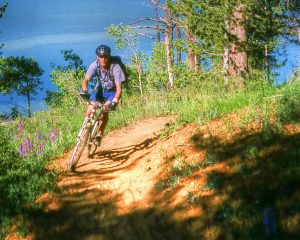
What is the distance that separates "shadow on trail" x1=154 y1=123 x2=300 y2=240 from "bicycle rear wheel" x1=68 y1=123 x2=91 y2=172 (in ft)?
8.02

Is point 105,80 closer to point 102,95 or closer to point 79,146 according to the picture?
point 102,95

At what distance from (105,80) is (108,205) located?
10.8 ft

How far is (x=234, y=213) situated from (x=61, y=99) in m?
50.1

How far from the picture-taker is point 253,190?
496cm

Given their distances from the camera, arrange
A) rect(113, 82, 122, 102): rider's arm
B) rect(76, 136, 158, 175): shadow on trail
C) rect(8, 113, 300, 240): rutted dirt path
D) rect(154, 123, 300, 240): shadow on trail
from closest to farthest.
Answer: rect(154, 123, 300, 240): shadow on trail < rect(8, 113, 300, 240): rutted dirt path < rect(76, 136, 158, 175): shadow on trail < rect(113, 82, 122, 102): rider's arm

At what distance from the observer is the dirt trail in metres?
5.21

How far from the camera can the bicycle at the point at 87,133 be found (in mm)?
8195

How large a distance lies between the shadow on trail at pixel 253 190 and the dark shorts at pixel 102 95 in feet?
9.65

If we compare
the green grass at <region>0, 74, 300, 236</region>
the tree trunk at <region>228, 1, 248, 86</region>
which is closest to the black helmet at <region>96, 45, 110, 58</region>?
the green grass at <region>0, 74, 300, 236</region>

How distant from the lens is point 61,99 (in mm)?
53219

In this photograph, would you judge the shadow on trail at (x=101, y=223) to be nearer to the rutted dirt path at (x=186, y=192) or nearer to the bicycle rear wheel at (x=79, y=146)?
the rutted dirt path at (x=186, y=192)

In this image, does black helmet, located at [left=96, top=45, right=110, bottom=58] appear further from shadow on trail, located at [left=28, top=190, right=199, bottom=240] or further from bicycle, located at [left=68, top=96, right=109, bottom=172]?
shadow on trail, located at [left=28, top=190, right=199, bottom=240]

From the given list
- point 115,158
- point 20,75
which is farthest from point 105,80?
point 20,75

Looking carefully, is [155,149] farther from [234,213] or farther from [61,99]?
[61,99]
